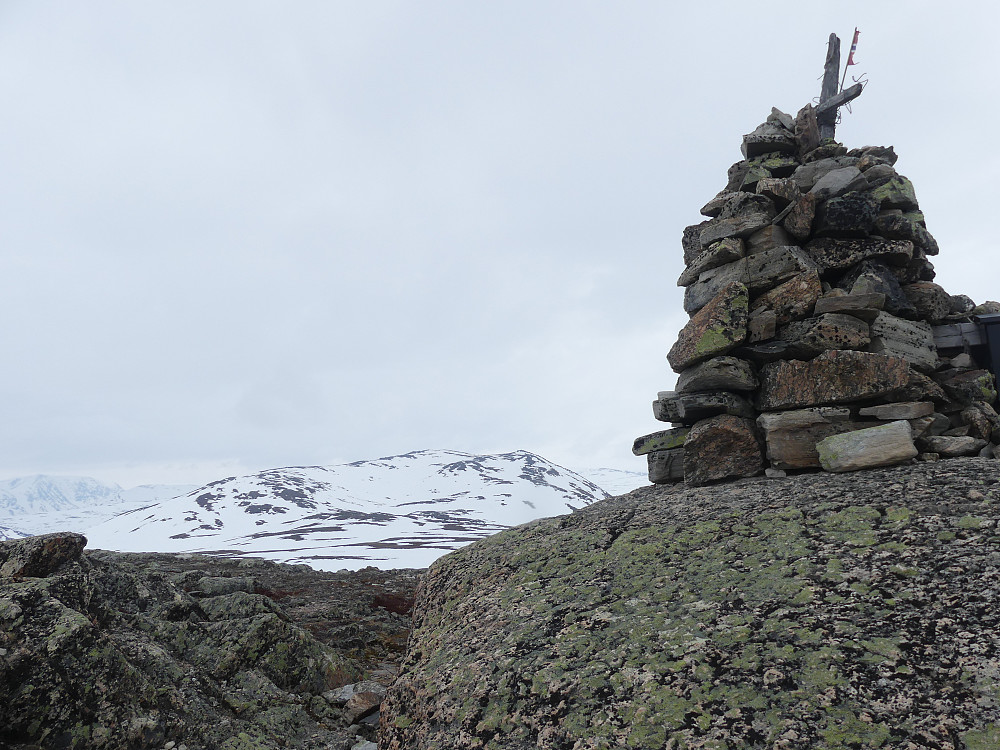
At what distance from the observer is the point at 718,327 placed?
9.81 m

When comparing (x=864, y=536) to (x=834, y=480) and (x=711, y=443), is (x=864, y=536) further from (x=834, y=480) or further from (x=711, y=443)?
(x=711, y=443)

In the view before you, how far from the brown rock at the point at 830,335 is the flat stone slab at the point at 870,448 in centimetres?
160

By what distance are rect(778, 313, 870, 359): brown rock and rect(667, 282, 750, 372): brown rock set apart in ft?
3.11

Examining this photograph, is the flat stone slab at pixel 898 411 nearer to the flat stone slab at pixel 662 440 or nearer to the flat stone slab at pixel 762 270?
the flat stone slab at pixel 762 270

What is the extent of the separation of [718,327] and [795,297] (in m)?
1.40

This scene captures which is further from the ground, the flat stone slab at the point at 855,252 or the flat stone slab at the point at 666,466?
the flat stone slab at the point at 855,252

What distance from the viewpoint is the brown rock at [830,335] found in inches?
357

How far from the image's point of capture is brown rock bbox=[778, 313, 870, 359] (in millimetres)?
9062

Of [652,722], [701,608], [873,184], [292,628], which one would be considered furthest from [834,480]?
[292,628]

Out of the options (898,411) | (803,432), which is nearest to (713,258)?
(803,432)

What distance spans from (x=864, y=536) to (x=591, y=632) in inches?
131

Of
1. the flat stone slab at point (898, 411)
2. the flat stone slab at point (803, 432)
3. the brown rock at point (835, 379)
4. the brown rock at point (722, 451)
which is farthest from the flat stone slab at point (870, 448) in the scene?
the brown rock at point (722, 451)

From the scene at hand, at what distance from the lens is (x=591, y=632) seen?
5961 millimetres

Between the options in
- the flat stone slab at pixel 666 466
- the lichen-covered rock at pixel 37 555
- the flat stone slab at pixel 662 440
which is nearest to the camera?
the lichen-covered rock at pixel 37 555
